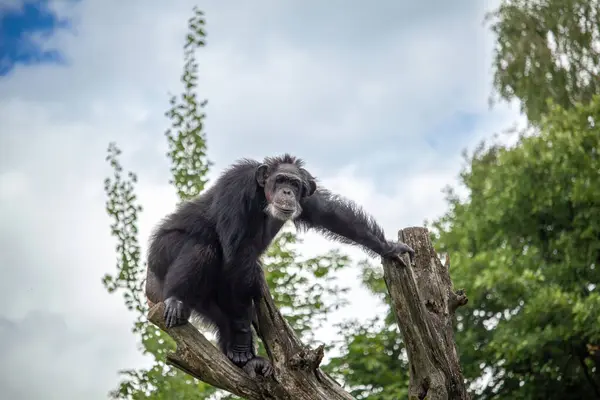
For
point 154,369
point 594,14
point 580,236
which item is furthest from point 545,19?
point 154,369

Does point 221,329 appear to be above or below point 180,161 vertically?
below

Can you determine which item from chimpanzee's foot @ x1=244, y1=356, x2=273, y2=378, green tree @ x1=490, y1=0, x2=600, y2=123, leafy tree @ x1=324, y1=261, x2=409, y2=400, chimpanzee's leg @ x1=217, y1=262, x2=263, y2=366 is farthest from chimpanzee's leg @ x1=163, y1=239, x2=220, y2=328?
green tree @ x1=490, y1=0, x2=600, y2=123

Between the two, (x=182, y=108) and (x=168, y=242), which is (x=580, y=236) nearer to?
(x=182, y=108)

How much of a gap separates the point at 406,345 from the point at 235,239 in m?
1.98

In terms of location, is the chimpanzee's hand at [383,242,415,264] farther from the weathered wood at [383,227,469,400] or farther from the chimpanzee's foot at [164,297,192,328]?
the chimpanzee's foot at [164,297,192,328]

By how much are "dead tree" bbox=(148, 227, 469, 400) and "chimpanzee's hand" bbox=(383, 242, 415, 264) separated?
0.20 feet

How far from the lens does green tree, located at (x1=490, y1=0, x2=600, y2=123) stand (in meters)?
26.6

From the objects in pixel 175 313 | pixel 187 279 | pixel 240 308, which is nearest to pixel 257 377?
pixel 240 308

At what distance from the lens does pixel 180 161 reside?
12.9 metres

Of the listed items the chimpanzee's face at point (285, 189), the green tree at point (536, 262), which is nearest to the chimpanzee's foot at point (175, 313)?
the chimpanzee's face at point (285, 189)

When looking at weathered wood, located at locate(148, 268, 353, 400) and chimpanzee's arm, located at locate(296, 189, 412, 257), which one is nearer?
weathered wood, located at locate(148, 268, 353, 400)

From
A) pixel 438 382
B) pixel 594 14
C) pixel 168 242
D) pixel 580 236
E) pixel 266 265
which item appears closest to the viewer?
pixel 438 382

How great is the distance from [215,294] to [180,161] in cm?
487

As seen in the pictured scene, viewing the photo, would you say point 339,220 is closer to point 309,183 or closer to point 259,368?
point 309,183
